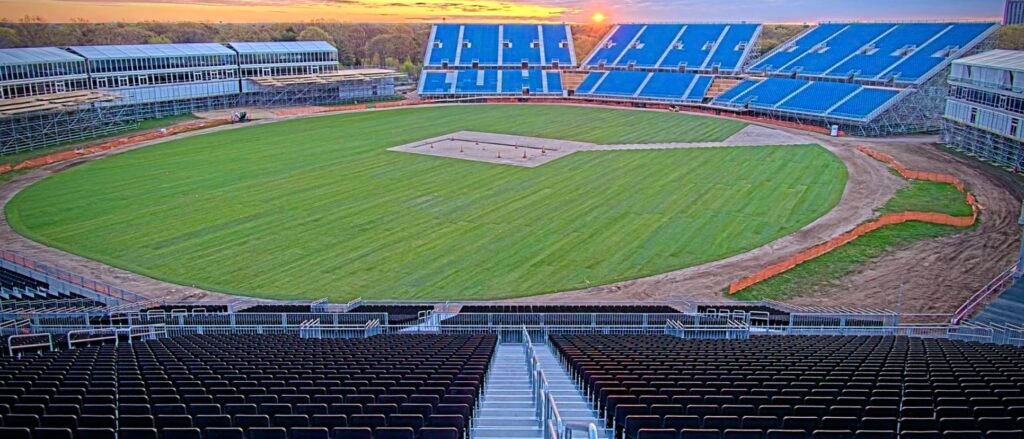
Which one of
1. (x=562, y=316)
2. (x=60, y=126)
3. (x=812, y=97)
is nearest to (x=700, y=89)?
(x=812, y=97)

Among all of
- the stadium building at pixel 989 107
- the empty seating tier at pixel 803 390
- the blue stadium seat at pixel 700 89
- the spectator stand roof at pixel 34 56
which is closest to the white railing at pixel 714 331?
the empty seating tier at pixel 803 390

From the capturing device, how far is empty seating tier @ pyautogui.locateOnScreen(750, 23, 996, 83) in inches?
2616

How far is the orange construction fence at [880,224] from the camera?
27.1 m

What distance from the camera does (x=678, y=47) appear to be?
90250 mm

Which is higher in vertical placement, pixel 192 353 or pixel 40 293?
pixel 192 353

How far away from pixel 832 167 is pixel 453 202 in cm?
2501

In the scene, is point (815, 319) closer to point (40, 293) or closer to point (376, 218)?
point (376, 218)

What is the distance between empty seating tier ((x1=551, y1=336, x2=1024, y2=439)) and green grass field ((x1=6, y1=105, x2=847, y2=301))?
12.5 metres

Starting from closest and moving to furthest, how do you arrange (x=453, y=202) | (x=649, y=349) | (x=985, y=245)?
(x=649, y=349) → (x=985, y=245) → (x=453, y=202)

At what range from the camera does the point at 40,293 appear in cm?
2542

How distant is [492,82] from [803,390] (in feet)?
265

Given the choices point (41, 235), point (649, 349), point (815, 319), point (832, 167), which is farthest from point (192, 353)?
point (832, 167)

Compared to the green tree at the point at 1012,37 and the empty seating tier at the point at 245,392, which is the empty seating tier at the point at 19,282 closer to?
the empty seating tier at the point at 245,392

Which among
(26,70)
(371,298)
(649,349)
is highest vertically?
(26,70)
